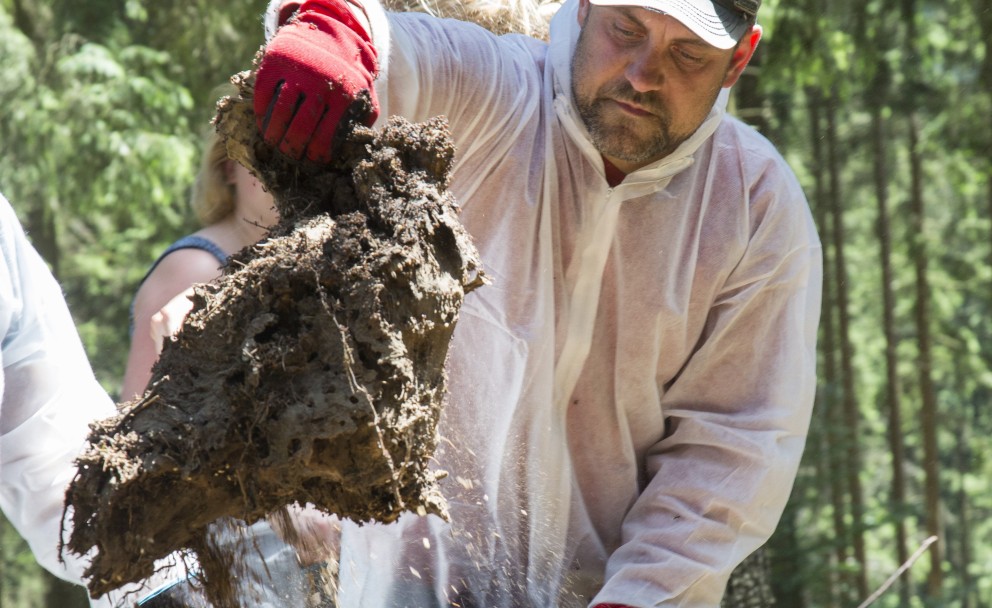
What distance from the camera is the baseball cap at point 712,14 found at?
90.2 inches

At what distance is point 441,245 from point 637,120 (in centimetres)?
80

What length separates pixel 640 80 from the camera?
2352mm

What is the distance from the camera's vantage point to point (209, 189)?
3.17 m

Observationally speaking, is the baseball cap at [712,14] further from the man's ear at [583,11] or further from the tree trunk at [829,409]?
the tree trunk at [829,409]

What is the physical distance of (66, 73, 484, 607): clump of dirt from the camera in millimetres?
1640

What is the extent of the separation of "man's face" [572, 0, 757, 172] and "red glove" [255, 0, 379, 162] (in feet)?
2.33

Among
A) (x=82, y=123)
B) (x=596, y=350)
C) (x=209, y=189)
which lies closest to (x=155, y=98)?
(x=82, y=123)

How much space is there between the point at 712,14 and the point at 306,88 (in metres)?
1.03

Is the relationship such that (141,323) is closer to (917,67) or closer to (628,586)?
(628,586)

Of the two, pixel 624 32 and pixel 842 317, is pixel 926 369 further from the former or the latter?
pixel 624 32

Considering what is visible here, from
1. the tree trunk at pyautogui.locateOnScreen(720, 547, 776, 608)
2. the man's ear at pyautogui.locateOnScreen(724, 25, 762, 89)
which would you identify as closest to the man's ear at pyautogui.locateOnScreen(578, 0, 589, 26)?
the man's ear at pyautogui.locateOnScreen(724, 25, 762, 89)

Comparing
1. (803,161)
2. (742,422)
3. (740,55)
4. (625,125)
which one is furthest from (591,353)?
(803,161)

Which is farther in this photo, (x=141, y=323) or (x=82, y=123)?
(x=82, y=123)

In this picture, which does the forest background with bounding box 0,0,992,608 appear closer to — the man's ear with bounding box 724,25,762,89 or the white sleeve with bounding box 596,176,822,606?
the man's ear with bounding box 724,25,762,89
